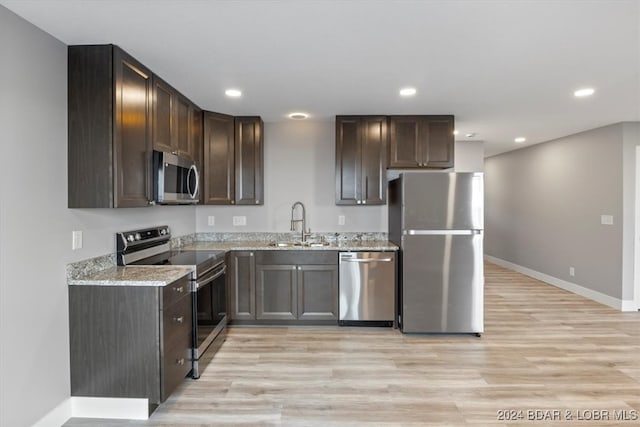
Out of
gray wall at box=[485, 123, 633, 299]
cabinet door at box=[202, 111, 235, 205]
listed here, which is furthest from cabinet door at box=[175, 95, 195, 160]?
gray wall at box=[485, 123, 633, 299]

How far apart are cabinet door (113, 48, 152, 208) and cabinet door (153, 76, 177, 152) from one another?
0.10 meters

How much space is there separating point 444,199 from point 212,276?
238cm

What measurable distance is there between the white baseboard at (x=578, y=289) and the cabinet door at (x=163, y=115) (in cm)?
558

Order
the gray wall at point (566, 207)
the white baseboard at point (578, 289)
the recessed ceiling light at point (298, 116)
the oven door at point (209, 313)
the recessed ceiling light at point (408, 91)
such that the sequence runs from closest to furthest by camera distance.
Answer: the oven door at point (209, 313)
the recessed ceiling light at point (408, 91)
the recessed ceiling light at point (298, 116)
the white baseboard at point (578, 289)
the gray wall at point (566, 207)

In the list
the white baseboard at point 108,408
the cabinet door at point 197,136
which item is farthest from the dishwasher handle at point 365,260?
the white baseboard at point 108,408

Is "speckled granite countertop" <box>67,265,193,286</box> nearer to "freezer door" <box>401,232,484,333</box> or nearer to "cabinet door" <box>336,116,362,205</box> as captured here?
"cabinet door" <box>336,116,362,205</box>

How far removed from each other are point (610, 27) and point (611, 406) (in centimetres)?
244

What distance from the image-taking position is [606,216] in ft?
15.5

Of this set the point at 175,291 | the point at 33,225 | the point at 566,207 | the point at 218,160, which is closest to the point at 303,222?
the point at 218,160

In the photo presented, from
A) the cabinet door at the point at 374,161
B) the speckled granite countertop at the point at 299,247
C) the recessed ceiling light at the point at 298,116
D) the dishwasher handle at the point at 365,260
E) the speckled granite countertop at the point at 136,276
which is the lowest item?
the dishwasher handle at the point at 365,260

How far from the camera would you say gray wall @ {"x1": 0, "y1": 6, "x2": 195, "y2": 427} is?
1.88m

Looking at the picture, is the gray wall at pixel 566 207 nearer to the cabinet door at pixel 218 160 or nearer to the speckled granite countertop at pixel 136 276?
the cabinet door at pixel 218 160

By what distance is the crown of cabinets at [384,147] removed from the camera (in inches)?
162

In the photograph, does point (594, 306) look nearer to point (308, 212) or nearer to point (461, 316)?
point (461, 316)
